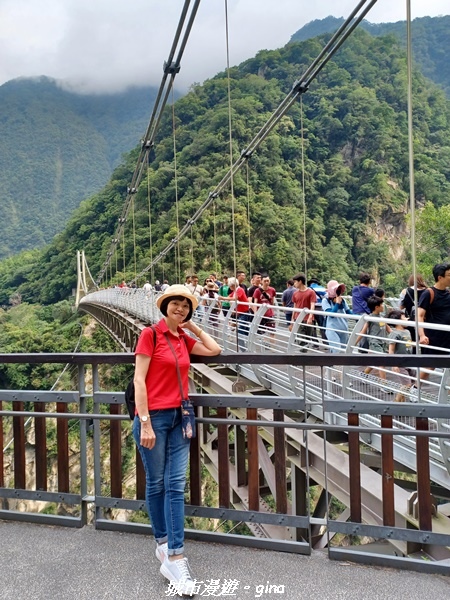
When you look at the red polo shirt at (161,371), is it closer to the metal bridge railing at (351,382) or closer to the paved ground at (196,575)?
the metal bridge railing at (351,382)

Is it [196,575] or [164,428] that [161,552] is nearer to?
[196,575]

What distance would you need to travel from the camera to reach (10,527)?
232cm

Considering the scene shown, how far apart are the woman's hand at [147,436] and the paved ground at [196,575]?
48cm

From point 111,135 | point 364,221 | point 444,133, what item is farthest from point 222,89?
point 111,135

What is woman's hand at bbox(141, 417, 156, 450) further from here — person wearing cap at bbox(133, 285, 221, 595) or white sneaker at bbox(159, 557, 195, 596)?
white sneaker at bbox(159, 557, 195, 596)

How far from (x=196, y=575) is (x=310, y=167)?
27311mm

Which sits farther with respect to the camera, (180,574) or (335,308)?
(335,308)

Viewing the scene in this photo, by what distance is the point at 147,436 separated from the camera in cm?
180

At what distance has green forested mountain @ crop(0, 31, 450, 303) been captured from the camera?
80.1ft

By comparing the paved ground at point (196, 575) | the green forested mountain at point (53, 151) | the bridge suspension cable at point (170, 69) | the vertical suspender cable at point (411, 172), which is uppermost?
the green forested mountain at point (53, 151)

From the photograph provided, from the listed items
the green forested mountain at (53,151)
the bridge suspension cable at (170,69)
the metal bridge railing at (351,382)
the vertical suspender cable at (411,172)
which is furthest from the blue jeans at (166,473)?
the green forested mountain at (53,151)

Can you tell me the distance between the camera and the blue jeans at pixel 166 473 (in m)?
1.84

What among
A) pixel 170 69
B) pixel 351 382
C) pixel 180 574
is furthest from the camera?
pixel 170 69

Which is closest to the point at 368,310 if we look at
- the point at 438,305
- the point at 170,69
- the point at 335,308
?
the point at 335,308
